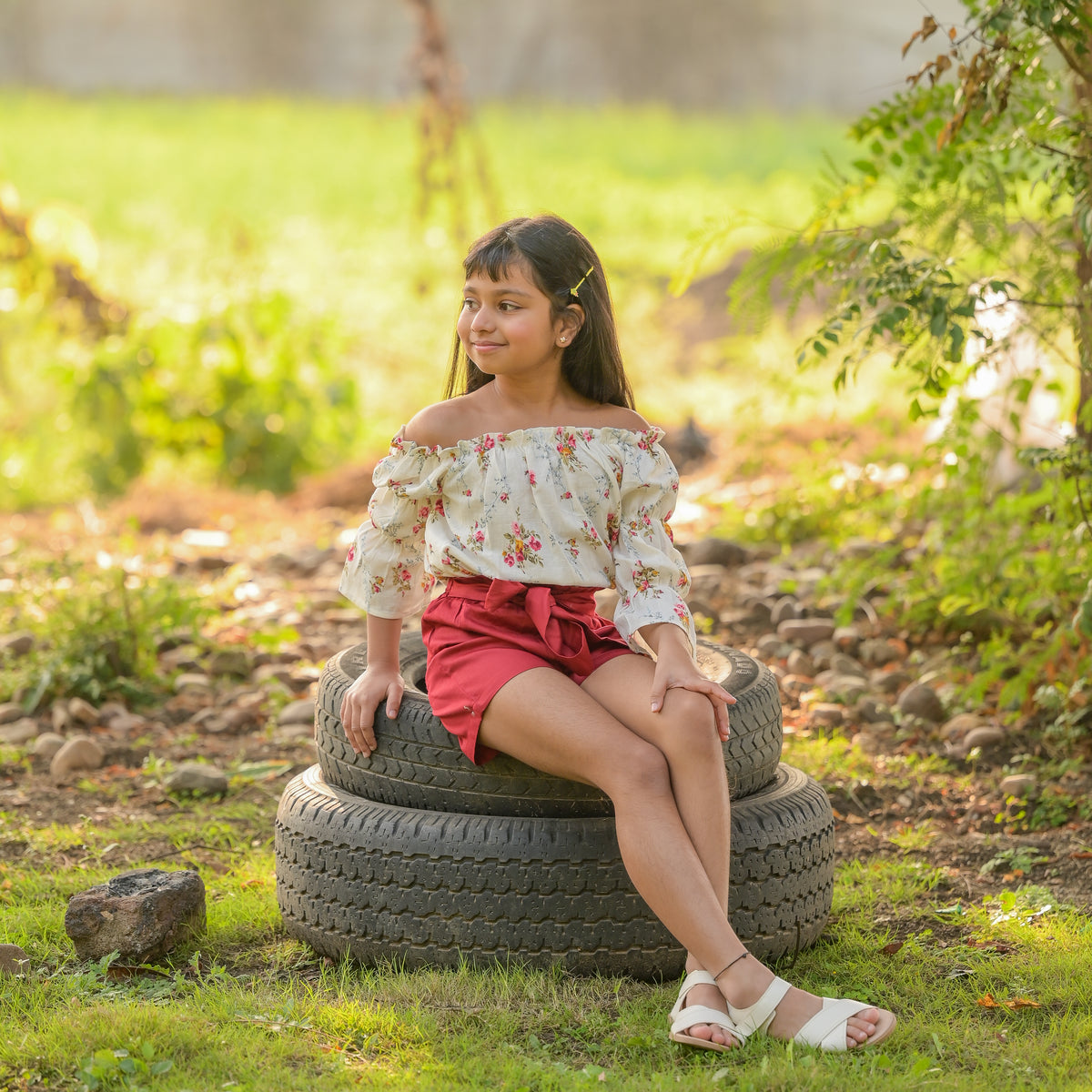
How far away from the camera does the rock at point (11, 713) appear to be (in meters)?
4.66

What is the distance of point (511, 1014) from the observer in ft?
8.65

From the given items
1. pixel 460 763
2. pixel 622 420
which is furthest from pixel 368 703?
pixel 622 420

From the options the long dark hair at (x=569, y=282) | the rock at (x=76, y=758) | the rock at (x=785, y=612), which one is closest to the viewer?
the long dark hair at (x=569, y=282)

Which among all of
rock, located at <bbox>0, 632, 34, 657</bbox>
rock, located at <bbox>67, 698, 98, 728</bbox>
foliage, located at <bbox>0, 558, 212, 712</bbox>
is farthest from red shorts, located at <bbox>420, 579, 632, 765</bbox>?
rock, located at <bbox>0, 632, 34, 657</bbox>

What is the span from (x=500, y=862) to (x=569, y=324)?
4.04 feet

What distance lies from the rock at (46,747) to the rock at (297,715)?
28.8 inches

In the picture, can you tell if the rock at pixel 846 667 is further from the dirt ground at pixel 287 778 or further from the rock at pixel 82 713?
the rock at pixel 82 713

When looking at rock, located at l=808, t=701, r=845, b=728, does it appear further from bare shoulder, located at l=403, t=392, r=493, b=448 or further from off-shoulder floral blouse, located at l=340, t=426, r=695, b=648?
bare shoulder, located at l=403, t=392, r=493, b=448

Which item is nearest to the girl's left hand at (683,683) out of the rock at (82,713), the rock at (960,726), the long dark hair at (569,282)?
the long dark hair at (569,282)

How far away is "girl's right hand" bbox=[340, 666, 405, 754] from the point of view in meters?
2.99

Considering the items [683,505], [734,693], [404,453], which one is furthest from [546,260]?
[683,505]

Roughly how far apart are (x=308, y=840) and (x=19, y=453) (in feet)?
22.3

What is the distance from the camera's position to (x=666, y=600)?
2961mm

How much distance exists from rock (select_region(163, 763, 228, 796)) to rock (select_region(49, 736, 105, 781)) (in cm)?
34
